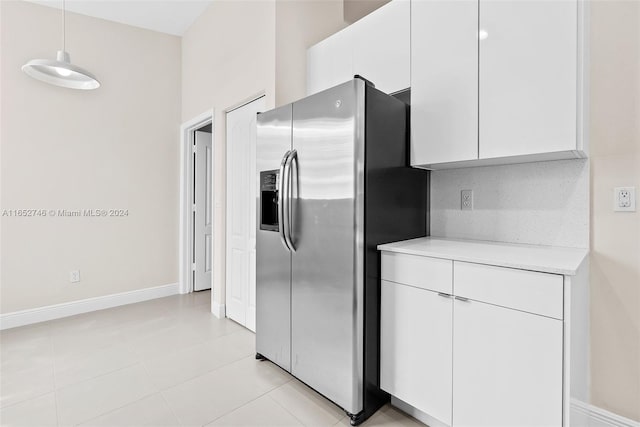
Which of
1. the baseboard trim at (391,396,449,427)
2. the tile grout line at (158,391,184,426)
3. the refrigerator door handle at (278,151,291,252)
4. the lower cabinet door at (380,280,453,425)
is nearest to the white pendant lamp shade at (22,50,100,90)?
the refrigerator door handle at (278,151,291,252)

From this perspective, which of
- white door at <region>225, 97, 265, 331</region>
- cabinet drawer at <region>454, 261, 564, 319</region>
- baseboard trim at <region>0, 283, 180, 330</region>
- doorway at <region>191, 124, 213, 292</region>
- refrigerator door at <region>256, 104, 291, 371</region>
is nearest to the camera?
cabinet drawer at <region>454, 261, 564, 319</region>

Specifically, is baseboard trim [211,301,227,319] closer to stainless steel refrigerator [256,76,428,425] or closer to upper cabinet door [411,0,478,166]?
stainless steel refrigerator [256,76,428,425]

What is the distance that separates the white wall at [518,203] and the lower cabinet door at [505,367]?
2.37 feet

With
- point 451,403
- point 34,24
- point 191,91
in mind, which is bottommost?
point 451,403

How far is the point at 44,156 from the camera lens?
3.42 metres

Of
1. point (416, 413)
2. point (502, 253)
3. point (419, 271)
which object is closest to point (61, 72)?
point (419, 271)

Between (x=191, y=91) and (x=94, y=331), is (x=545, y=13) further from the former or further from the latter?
(x=94, y=331)

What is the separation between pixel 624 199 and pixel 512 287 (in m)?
0.82

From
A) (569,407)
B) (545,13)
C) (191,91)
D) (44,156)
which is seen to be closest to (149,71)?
(191,91)

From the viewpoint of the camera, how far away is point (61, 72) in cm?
262

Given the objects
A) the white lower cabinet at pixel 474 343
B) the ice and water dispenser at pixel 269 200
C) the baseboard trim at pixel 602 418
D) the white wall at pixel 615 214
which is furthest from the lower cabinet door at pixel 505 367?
the ice and water dispenser at pixel 269 200

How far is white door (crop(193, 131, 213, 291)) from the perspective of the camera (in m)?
4.41

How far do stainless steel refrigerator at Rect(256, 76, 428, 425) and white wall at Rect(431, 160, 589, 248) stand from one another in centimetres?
16

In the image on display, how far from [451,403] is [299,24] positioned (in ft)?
9.52
